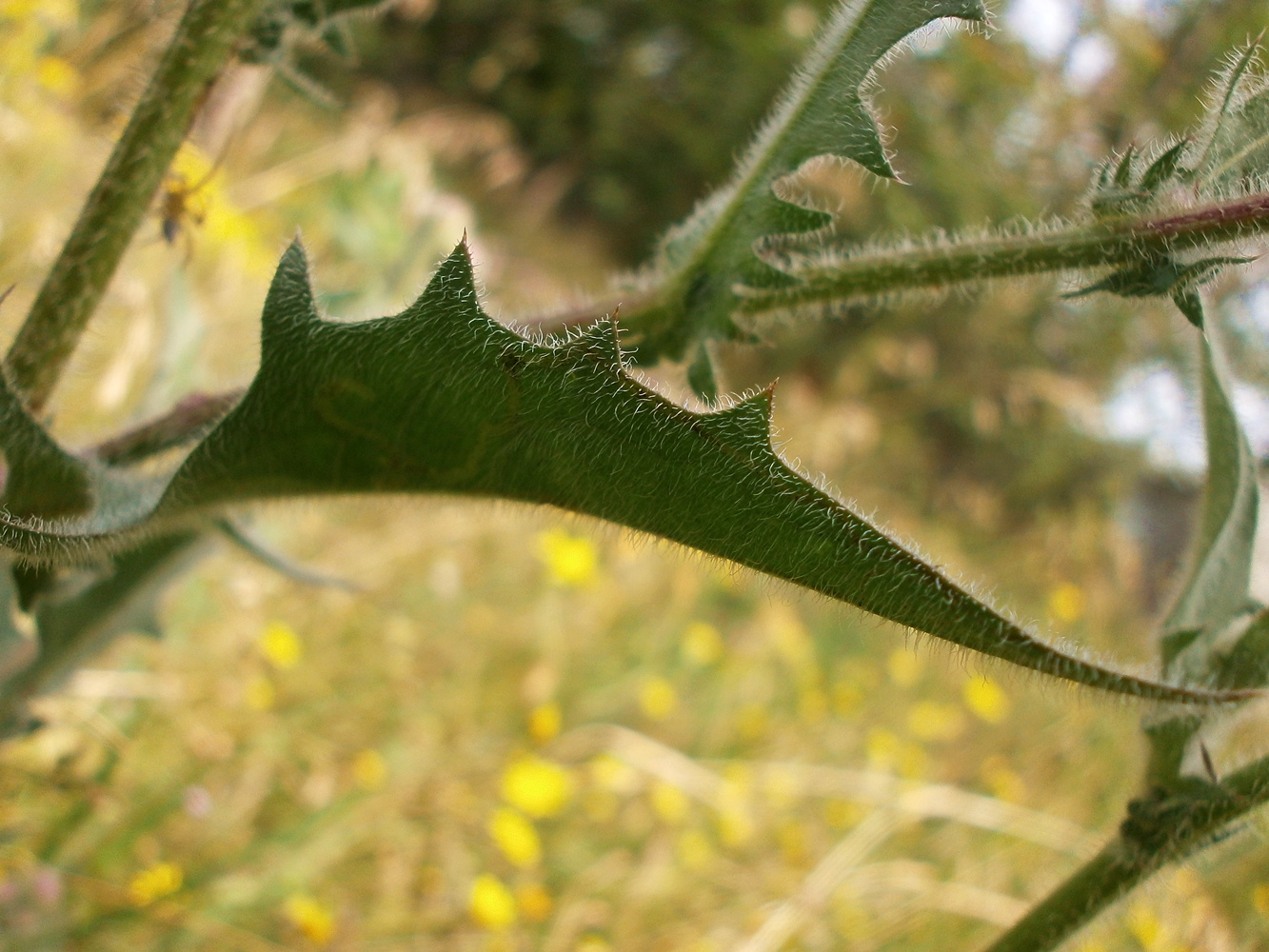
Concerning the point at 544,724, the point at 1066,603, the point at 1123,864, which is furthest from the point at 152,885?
the point at 1066,603

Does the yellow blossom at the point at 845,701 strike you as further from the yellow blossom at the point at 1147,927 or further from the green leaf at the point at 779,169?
the green leaf at the point at 779,169

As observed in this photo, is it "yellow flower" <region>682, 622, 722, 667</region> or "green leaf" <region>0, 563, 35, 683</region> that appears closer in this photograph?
"green leaf" <region>0, 563, 35, 683</region>

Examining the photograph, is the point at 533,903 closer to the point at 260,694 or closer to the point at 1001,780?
the point at 260,694

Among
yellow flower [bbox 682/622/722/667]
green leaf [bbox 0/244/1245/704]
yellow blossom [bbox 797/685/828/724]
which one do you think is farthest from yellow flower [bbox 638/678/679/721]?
green leaf [bbox 0/244/1245/704]

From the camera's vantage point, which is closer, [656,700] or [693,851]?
[693,851]

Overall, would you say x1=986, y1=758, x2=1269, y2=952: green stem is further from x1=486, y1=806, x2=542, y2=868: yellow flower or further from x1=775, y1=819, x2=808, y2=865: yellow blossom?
x1=775, y1=819, x2=808, y2=865: yellow blossom

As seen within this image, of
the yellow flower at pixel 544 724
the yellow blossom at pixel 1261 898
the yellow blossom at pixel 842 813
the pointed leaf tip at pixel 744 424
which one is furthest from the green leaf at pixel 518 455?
the yellow blossom at pixel 842 813

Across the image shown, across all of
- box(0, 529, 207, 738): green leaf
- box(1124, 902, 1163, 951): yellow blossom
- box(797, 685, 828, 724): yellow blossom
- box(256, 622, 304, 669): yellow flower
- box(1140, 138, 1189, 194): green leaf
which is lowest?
box(797, 685, 828, 724): yellow blossom
